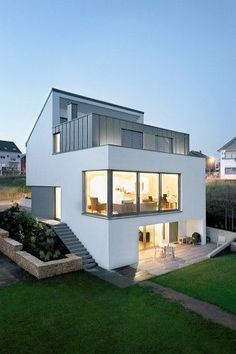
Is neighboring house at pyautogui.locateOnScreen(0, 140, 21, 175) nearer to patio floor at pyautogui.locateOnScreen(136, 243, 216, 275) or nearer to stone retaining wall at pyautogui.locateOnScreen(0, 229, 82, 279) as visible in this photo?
stone retaining wall at pyautogui.locateOnScreen(0, 229, 82, 279)

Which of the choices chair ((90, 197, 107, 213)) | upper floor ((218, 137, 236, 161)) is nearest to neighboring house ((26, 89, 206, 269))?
chair ((90, 197, 107, 213))

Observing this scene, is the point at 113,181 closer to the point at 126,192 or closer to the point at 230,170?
the point at 126,192

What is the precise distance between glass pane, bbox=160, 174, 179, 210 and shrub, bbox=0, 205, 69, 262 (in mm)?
6061

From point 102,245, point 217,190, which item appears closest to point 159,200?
point 102,245

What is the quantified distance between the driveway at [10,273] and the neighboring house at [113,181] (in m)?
3.31

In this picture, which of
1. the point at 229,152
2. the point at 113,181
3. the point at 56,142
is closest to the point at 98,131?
the point at 113,181

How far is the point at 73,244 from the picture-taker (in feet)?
44.1

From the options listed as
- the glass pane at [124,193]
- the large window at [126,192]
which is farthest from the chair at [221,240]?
the glass pane at [124,193]

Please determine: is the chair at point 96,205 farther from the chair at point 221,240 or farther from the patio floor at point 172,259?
the chair at point 221,240

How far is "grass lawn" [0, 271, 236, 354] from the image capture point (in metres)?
6.20

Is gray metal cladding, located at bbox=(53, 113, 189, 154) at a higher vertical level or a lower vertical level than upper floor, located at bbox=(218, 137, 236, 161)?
lower

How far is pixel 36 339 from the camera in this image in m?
6.51

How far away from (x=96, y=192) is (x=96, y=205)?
646 mm

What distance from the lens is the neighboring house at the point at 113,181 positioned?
12352 millimetres
